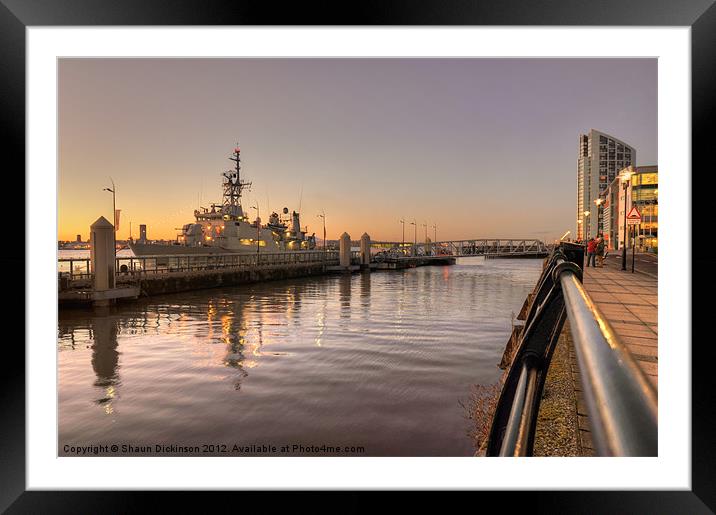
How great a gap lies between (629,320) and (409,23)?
433 cm

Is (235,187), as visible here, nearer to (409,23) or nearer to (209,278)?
(209,278)

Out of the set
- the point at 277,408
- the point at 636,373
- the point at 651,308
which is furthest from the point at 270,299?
the point at 636,373

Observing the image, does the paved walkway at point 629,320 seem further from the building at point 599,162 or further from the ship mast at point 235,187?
the building at point 599,162

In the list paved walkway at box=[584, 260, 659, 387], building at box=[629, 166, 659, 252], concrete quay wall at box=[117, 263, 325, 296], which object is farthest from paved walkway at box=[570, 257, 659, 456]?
building at box=[629, 166, 659, 252]

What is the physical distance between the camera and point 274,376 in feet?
28.5

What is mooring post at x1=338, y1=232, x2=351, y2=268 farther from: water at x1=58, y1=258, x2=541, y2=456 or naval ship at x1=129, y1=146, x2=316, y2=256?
water at x1=58, y1=258, x2=541, y2=456

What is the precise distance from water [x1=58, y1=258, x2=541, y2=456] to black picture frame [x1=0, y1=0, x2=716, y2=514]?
3.20 m

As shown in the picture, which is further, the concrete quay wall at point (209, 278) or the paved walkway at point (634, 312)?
the concrete quay wall at point (209, 278)

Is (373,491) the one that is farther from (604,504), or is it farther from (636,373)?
(636,373)

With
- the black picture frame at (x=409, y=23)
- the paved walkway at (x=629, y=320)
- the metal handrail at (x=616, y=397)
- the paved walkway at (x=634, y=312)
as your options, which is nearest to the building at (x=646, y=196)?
the paved walkway at (x=634, y=312)

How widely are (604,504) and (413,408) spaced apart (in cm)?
468

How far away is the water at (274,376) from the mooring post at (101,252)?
1.02 meters

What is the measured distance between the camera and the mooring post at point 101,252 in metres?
15.0

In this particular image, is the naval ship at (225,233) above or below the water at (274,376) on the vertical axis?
above
